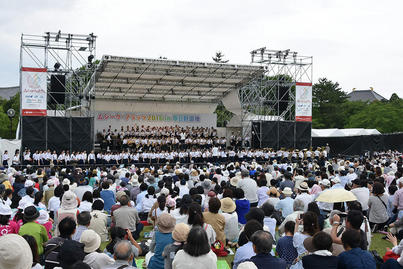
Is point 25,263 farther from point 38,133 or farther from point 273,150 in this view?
point 273,150

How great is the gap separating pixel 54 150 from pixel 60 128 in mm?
1165

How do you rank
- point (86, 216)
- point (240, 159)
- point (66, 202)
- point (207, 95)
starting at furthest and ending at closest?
1. point (207, 95)
2. point (240, 159)
3. point (66, 202)
4. point (86, 216)

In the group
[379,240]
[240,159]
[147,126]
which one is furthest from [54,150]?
[379,240]

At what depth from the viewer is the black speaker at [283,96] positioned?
25.1 meters

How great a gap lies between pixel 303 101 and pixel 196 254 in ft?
76.1

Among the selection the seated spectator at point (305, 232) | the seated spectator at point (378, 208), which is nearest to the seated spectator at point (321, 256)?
the seated spectator at point (305, 232)

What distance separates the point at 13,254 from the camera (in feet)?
8.43

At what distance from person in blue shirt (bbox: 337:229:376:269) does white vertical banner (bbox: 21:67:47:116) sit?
1872 cm

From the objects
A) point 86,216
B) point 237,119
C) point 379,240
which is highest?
point 237,119

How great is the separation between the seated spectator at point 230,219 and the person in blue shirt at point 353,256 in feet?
8.63

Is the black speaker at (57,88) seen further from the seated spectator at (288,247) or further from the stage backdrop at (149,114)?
the seated spectator at (288,247)

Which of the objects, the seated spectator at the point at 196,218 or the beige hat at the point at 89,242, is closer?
the beige hat at the point at 89,242

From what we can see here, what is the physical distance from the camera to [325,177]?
30.7 ft

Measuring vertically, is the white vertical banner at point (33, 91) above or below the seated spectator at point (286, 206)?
above
